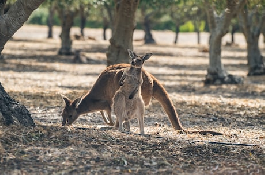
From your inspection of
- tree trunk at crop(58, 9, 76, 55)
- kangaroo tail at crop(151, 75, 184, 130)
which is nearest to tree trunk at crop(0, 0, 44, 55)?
kangaroo tail at crop(151, 75, 184, 130)

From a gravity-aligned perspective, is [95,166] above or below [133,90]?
below

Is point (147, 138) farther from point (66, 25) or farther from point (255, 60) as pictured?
point (66, 25)

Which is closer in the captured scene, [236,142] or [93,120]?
[236,142]

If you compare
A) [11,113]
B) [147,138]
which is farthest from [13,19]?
[147,138]

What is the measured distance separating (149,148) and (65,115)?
267 cm

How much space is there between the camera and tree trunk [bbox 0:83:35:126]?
773 cm

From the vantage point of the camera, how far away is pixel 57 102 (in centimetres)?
1327

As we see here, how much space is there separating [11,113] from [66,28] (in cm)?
2269

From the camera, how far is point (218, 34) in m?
17.4

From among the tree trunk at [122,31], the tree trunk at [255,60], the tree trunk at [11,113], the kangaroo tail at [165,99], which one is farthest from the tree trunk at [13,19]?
the tree trunk at [255,60]

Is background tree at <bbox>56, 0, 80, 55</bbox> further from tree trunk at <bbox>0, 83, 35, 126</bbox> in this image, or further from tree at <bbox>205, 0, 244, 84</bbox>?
tree trunk at <bbox>0, 83, 35, 126</bbox>

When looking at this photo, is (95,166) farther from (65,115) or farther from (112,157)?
(65,115)

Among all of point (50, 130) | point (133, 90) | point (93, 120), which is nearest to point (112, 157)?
point (50, 130)

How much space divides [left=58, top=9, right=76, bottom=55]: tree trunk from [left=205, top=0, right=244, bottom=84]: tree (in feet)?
43.5
